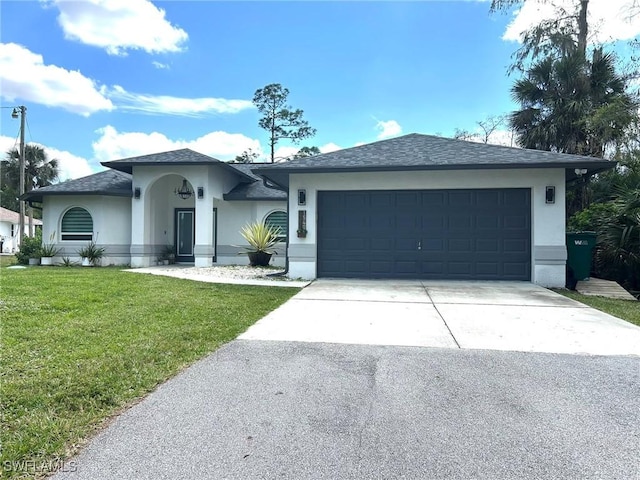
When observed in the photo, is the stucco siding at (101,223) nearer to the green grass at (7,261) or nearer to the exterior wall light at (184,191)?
the exterior wall light at (184,191)

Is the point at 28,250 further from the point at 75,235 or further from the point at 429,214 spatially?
the point at 429,214

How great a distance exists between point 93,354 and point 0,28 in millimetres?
5655

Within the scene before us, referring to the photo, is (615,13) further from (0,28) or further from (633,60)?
(0,28)

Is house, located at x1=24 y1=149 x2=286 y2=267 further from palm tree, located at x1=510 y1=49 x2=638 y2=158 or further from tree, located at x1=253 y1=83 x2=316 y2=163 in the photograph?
tree, located at x1=253 y1=83 x2=316 y2=163

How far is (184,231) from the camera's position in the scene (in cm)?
1630

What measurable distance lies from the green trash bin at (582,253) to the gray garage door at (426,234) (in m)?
1.09

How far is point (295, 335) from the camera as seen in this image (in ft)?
16.3

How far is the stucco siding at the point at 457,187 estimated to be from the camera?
9.67 meters

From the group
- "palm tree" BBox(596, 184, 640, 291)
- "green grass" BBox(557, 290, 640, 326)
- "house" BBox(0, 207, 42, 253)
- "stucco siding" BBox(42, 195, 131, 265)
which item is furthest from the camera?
"house" BBox(0, 207, 42, 253)

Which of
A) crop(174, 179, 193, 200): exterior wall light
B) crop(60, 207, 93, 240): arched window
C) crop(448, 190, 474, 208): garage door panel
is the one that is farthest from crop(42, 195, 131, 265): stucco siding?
crop(448, 190, 474, 208): garage door panel

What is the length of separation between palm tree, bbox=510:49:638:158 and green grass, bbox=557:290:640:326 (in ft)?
26.4

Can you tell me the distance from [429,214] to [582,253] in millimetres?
3879

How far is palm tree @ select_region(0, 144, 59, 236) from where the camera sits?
95.5 feet

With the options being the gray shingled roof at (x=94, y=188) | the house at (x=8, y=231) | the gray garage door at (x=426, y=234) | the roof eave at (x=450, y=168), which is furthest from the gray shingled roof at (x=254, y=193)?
the house at (x=8, y=231)
